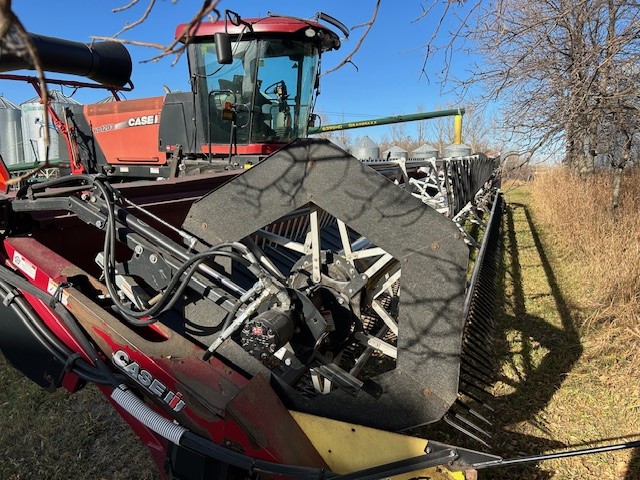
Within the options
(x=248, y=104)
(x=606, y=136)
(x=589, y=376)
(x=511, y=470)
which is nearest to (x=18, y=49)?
(x=511, y=470)

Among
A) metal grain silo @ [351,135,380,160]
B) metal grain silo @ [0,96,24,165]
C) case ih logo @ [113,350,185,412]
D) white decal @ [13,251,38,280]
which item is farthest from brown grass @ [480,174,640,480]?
metal grain silo @ [351,135,380,160]

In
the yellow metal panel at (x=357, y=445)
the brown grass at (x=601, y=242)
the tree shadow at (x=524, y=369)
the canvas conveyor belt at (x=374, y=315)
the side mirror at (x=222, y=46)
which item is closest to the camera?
the yellow metal panel at (x=357, y=445)

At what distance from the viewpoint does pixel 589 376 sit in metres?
3.56

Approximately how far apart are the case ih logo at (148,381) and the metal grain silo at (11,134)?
17328 mm

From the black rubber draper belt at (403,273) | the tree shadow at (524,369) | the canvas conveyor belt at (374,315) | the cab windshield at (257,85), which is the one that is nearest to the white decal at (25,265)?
the canvas conveyor belt at (374,315)

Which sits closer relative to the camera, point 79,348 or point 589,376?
point 79,348

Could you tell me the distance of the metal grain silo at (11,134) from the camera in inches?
658

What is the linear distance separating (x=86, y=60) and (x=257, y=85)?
6.79ft

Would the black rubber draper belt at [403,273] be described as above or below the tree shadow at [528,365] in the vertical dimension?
above

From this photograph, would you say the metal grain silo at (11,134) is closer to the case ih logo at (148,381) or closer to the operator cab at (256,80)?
the operator cab at (256,80)

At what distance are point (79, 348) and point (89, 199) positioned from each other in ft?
2.12

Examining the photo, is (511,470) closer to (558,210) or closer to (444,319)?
(444,319)

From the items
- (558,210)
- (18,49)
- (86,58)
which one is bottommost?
(558,210)

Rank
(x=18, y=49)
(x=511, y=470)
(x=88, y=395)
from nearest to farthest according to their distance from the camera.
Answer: (x=18, y=49) < (x=511, y=470) < (x=88, y=395)
